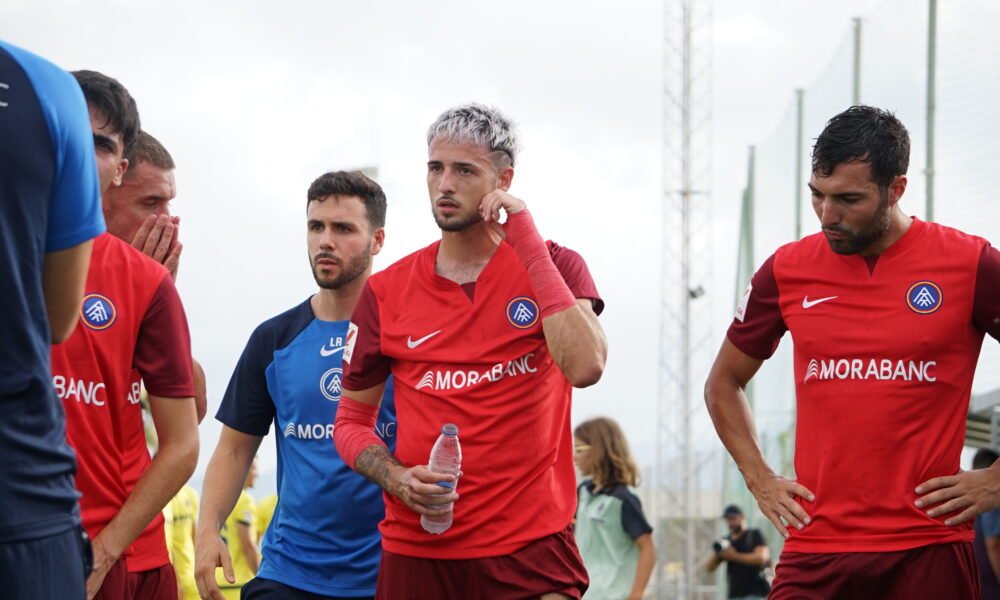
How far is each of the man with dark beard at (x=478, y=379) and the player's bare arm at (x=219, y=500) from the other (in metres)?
0.93

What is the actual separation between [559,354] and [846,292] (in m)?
1.05

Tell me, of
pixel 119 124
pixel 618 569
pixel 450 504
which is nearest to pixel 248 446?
pixel 450 504

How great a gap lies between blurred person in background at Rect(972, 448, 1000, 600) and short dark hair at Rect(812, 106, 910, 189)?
120 inches

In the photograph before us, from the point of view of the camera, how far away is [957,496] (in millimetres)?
4809

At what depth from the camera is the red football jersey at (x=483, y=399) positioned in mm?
4941

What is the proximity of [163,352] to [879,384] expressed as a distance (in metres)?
2.35

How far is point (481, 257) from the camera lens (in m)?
5.34

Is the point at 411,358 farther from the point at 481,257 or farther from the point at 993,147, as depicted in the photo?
the point at 993,147

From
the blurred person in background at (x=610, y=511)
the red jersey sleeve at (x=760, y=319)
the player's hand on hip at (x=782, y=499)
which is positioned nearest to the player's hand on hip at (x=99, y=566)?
the player's hand on hip at (x=782, y=499)

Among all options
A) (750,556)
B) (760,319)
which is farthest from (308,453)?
(750,556)

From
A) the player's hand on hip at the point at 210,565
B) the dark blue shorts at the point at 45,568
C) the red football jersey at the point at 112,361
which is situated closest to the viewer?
the dark blue shorts at the point at 45,568

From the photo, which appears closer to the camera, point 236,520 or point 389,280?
point 389,280

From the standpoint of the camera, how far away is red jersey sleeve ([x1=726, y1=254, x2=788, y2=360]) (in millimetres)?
5348

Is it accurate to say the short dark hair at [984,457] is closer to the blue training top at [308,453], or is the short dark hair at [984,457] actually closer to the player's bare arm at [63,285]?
the blue training top at [308,453]
